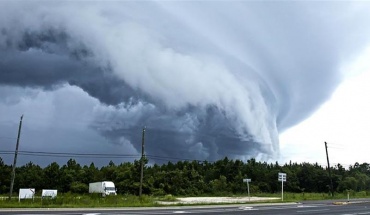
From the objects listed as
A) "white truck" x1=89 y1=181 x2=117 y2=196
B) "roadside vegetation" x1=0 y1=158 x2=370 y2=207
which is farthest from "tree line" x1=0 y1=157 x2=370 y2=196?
"white truck" x1=89 y1=181 x2=117 y2=196

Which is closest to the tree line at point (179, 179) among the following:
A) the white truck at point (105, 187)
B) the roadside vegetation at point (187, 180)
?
the roadside vegetation at point (187, 180)

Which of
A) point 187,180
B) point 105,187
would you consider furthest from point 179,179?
point 105,187

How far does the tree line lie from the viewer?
3460 inches

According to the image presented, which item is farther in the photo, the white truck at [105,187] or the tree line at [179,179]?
the tree line at [179,179]

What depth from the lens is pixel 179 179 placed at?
87812 millimetres

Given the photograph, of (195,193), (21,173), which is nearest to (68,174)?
(21,173)

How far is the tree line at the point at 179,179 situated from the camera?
8788cm

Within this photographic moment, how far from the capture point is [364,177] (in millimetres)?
120812

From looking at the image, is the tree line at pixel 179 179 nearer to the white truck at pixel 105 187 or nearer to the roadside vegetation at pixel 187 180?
the roadside vegetation at pixel 187 180

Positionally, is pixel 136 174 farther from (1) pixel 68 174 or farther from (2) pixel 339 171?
(2) pixel 339 171

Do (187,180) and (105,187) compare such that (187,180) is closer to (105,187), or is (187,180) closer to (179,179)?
(179,179)

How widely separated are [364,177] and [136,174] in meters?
76.4

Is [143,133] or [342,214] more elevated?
[143,133]

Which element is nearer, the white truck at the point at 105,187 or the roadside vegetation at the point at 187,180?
the white truck at the point at 105,187
